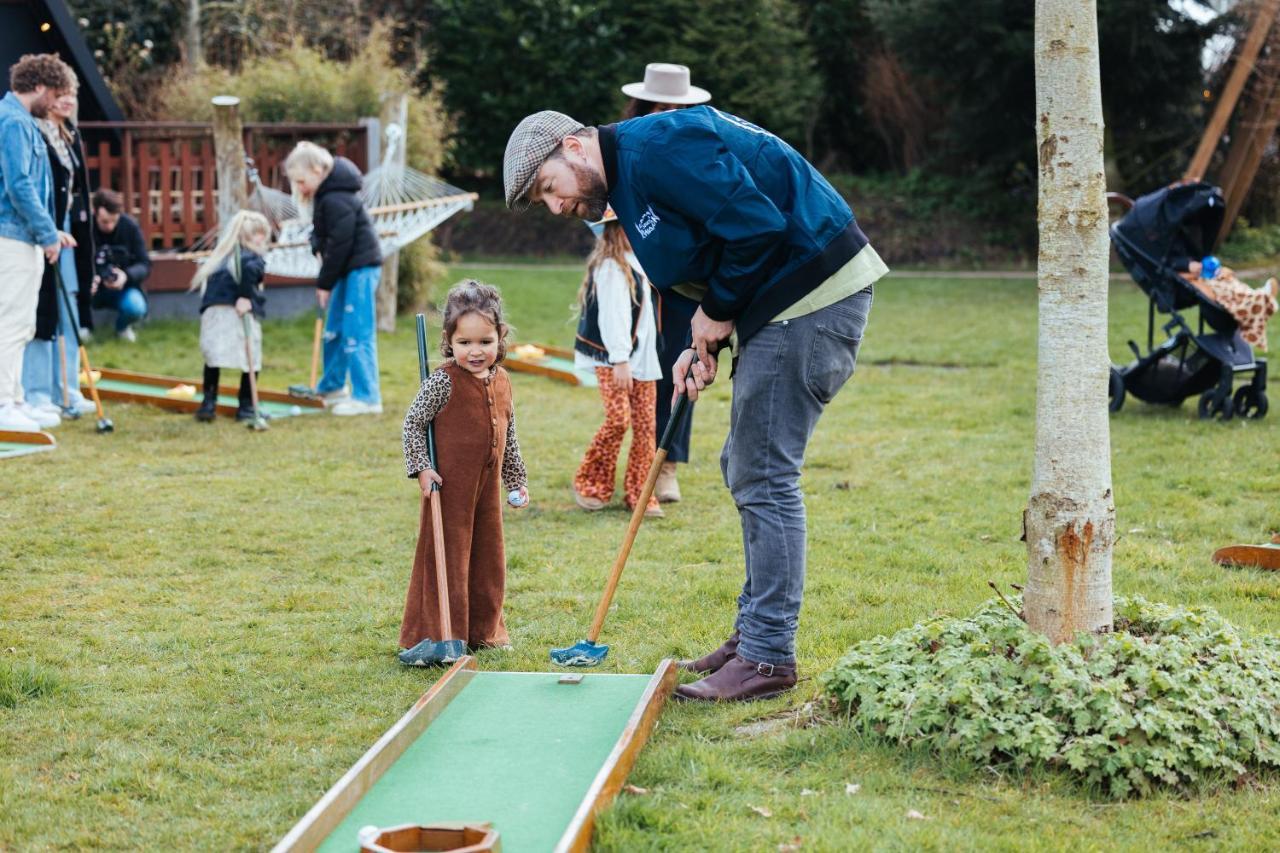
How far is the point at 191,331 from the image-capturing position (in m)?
13.9

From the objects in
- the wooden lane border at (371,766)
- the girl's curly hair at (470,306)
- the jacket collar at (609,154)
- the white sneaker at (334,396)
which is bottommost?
the wooden lane border at (371,766)

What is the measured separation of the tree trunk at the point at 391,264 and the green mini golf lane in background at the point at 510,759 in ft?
33.8

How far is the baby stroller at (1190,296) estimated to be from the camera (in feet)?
30.7

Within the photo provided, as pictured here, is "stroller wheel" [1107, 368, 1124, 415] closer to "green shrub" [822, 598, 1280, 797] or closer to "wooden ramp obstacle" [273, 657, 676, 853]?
"green shrub" [822, 598, 1280, 797]

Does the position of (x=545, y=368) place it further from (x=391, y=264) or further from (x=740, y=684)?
(x=740, y=684)

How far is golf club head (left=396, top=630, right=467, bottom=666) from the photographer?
4809mm

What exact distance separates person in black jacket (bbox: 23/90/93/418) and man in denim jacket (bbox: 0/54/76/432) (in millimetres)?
156

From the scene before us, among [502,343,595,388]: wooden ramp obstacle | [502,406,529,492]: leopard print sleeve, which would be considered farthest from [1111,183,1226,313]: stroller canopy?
[502,406,529,492]: leopard print sleeve

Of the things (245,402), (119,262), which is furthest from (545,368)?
(119,262)

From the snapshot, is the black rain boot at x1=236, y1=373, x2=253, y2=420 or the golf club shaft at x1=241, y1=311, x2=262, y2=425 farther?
the black rain boot at x1=236, y1=373, x2=253, y2=420

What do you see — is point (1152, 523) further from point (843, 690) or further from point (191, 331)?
point (191, 331)

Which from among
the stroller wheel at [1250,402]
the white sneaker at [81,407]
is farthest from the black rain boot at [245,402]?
the stroller wheel at [1250,402]

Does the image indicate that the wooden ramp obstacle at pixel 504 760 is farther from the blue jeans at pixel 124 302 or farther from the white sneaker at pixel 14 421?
the blue jeans at pixel 124 302

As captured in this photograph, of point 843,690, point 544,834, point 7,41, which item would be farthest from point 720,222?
point 7,41
